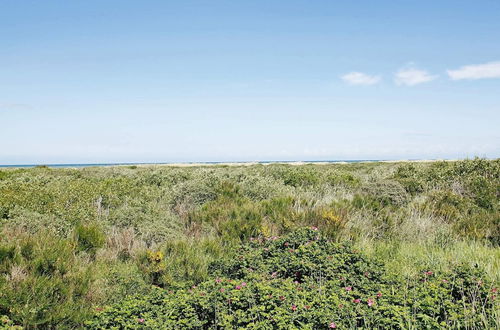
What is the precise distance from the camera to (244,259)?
230 inches

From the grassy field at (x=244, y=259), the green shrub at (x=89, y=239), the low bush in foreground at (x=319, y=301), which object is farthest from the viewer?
the green shrub at (x=89, y=239)

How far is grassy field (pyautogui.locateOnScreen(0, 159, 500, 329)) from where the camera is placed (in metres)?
4.04

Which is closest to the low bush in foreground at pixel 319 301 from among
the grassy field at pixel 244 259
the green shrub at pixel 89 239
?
the grassy field at pixel 244 259

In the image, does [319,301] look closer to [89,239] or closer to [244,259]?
[244,259]

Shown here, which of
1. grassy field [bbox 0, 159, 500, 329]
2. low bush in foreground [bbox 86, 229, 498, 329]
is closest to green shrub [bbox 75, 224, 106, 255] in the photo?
grassy field [bbox 0, 159, 500, 329]

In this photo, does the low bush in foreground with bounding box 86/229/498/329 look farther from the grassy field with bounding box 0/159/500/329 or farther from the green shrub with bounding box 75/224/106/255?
the green shrub with bounding box 75/224/106/255

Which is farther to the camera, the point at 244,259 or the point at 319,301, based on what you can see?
the point at 244,259

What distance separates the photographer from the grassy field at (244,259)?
4.04m

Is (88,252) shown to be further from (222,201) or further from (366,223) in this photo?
(366,223)

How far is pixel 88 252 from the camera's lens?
708 cm

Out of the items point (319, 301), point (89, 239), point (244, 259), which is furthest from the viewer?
point (89, 239)

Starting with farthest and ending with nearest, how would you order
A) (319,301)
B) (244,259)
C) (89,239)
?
(89,239) < (244,259) < (319,301)

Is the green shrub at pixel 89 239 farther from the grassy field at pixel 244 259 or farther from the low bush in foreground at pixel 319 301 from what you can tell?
the low bush in foreground at pixel 319 301

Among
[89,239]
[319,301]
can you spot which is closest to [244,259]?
[319,301]
